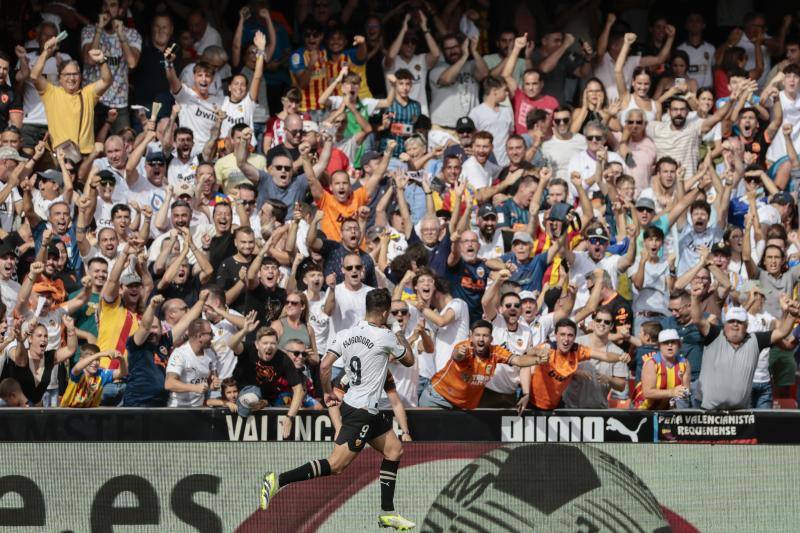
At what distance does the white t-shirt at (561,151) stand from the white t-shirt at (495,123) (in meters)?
0.57

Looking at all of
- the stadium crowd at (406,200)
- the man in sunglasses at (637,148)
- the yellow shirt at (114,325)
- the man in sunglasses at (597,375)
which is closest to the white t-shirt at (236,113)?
the stadium crowd at (406,200)

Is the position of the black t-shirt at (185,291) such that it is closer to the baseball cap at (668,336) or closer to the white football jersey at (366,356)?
the white football jersey at (366,356)

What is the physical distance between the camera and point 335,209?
17188 millimetres

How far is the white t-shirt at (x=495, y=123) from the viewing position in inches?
754

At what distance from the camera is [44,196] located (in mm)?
17031

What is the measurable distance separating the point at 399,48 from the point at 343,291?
18.2ft

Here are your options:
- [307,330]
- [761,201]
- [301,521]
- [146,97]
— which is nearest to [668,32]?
[761,201]

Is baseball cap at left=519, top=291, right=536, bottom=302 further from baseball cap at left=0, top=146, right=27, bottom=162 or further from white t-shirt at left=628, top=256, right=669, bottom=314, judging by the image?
baseball cap at left=0, top=146, right=27, bottom=162

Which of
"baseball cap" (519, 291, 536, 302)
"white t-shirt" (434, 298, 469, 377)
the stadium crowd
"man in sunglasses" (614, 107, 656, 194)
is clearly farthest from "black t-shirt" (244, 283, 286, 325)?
"man in sunglasses" (614, 107, 656, 194)

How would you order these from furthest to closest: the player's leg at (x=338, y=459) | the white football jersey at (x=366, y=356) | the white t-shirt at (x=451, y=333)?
the white t-shirt at (x=451, y=333) → the white football jersey at (x=366, y=356) → the player's leg at (x=338, y=459)

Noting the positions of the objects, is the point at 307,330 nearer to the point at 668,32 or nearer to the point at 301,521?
the point at 301,521

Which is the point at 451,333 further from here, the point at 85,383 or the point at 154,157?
the point at 154,157

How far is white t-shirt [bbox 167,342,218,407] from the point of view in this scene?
45.1ft

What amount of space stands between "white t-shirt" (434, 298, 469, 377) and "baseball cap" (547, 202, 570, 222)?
205cm
